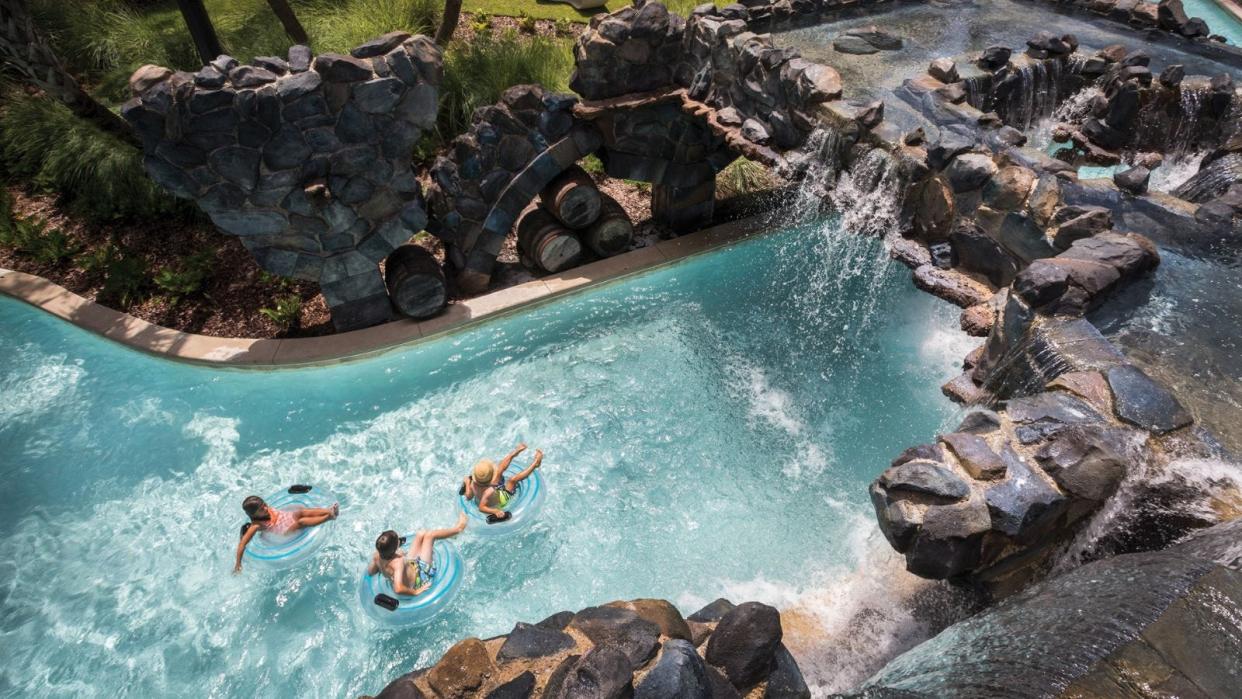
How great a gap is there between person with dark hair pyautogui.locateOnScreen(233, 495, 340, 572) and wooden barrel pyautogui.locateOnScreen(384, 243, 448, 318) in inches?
130

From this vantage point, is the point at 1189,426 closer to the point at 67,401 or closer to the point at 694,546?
the point at 694,546

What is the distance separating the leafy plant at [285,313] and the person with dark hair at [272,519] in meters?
3.72

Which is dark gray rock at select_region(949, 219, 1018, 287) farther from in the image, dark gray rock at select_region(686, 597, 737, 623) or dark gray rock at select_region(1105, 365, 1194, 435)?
dark gray rock at select_region(686, 597, 737, 623)

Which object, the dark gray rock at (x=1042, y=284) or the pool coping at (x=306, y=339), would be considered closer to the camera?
the dark gray rock at (x=1042, y=284)

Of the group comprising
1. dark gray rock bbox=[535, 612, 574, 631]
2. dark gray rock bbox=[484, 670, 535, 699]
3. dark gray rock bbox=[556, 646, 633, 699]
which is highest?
dark gray rock bbox=[556, 646, 633, 699]

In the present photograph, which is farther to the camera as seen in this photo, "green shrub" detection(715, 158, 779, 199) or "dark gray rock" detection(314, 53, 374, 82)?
"green shrub" detection(715, 158, 779, 199)

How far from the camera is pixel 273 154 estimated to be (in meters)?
7.91

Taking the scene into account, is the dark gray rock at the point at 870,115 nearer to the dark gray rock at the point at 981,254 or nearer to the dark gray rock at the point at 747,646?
the dark gray rock at the point at 981,254

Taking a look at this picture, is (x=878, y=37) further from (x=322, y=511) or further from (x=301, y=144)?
(x=322, y=511)

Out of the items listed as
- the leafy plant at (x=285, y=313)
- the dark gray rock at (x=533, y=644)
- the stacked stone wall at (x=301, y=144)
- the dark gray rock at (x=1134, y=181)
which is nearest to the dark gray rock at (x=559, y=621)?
the dark gray rock at (x=533, y=644)

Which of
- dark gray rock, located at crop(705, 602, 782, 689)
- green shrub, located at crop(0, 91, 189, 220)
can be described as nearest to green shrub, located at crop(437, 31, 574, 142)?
green shrub, located at crop(0, 91, 189, 220)

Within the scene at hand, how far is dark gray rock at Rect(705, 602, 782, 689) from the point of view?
430 cm

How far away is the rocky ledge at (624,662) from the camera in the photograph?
3848 millimetres

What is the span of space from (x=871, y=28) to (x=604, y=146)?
422 cm
